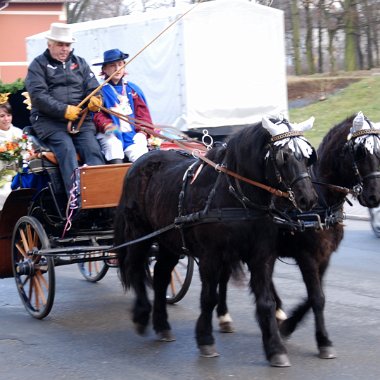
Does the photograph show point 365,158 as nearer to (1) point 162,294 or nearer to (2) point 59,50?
Answer: (1) point 162,294

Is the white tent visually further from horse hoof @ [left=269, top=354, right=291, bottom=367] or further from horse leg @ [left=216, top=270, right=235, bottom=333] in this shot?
horse hoof @ [left=269, top=354, right=291, bottom=367]

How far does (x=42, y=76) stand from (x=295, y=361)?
3520mm

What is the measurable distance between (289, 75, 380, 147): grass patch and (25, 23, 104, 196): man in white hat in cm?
1519

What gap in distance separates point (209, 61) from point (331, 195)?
1073 cm

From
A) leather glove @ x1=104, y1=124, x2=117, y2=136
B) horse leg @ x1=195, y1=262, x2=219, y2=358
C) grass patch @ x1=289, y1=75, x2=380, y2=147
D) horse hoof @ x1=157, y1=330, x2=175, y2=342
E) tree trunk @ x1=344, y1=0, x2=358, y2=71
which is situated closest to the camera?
horse leg @ x1=195, y1=262, x2=219, y2=358

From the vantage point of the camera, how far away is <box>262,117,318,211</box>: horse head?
540cm

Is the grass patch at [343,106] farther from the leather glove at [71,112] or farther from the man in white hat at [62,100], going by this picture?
the leather glove at [71,112]

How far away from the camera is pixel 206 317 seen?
6094mm

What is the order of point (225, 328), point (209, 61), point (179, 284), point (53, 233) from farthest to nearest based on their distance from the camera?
point (209, 61), point (179, 284), point (53, 233), point (225, 328)

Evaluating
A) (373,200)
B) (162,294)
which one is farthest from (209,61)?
(373,200)

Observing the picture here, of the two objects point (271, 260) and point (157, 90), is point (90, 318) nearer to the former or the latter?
point (271, 260)

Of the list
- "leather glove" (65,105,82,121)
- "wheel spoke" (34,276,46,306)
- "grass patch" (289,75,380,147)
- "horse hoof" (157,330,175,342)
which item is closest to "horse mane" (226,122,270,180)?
"horse hoof" (157,330,175,342)

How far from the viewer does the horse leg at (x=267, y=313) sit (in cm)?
575

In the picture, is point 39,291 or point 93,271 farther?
point 93,271
